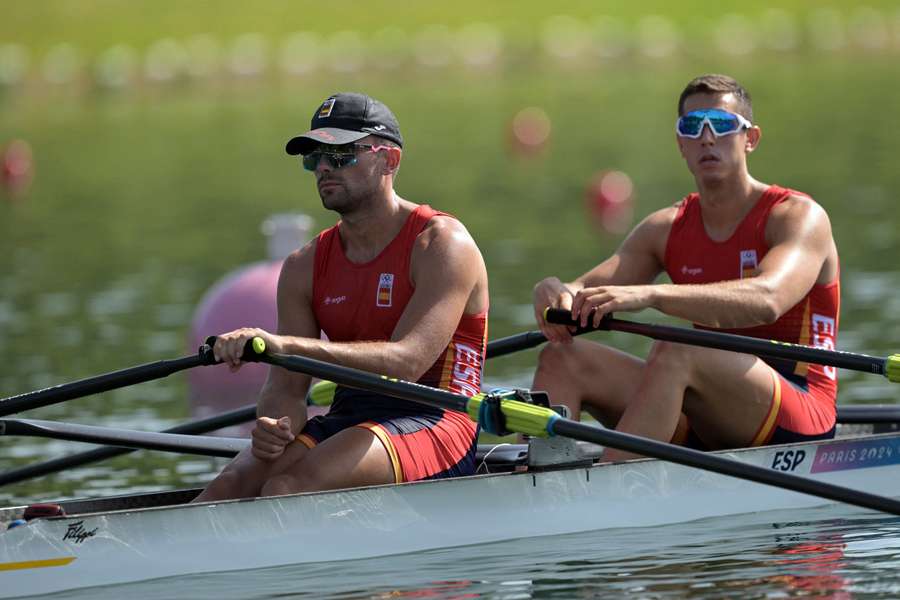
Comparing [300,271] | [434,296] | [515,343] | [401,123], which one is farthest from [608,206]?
[401,123]

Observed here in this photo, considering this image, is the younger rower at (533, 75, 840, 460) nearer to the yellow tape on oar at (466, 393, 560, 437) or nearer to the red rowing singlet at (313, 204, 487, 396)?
the red rowing singlet at (313, 204, 487, 396)

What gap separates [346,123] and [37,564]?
2.43 metres

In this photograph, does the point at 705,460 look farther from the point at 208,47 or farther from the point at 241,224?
the point at 208,47

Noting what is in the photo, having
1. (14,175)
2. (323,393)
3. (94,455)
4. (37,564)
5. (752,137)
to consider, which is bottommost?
(37,564)

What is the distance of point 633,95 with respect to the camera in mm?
51656

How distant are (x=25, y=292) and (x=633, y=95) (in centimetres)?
3411

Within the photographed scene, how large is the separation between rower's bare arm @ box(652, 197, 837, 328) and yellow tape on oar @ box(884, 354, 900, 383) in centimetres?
55

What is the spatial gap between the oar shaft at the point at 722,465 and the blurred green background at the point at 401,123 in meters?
4.15

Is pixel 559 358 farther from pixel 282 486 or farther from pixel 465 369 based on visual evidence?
pixel 282 486

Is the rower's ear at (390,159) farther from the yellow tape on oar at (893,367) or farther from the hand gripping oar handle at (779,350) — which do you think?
the yellow tape on oar at (893,367)

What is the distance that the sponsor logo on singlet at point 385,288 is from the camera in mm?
8109

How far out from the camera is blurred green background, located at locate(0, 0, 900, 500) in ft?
53.7

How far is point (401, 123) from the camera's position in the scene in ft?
145

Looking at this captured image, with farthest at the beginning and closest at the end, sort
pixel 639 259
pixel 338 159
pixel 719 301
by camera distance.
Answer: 1. pixel 639 259
2. pixel 719 301
3. pixel 338 159
